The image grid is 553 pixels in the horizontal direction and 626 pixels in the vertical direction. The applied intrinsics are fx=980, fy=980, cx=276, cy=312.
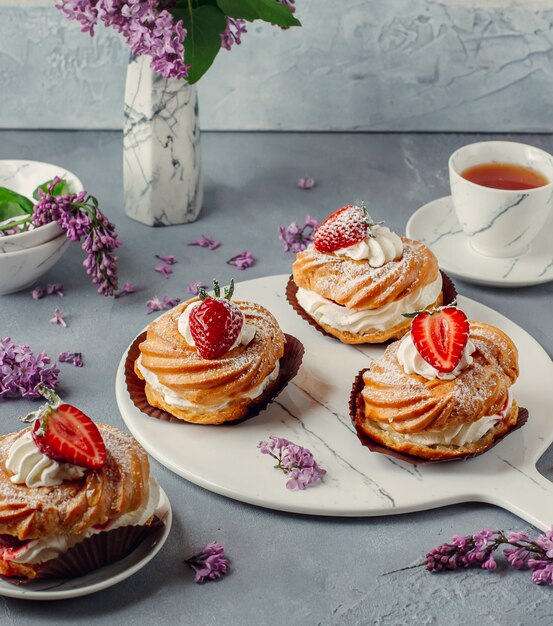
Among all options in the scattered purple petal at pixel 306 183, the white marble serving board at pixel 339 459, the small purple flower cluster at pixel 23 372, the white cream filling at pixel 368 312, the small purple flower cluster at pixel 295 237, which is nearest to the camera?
the white marble serving board at pixel 339 459

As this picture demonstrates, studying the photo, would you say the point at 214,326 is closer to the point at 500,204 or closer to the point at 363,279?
the point at 363,279

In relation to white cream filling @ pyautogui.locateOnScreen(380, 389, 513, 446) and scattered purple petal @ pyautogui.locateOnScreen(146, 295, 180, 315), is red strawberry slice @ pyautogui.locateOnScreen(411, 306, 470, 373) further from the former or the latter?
scattered purple petal @ pyautogui.locateOnScreen(146, 295, 180, 315)

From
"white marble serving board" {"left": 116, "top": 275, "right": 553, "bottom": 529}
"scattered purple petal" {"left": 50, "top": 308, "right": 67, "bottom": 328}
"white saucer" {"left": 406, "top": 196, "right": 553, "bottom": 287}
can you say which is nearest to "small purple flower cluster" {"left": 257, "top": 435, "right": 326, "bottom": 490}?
"white marble serving board" {"left": 116, "top": 275, "right": 553, "bottom": 529}

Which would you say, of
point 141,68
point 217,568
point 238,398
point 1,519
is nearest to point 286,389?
point 238,398

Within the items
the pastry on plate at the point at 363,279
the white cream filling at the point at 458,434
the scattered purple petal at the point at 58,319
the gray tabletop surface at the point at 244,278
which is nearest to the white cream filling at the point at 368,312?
the pastry on plate at the point at 363,279

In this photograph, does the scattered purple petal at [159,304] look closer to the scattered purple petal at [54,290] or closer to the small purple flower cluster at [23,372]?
the scattered purple petal at [54,290]

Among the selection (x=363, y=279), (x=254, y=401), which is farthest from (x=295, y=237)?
(x=254, y=401)

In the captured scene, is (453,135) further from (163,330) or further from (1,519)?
(1,519)
